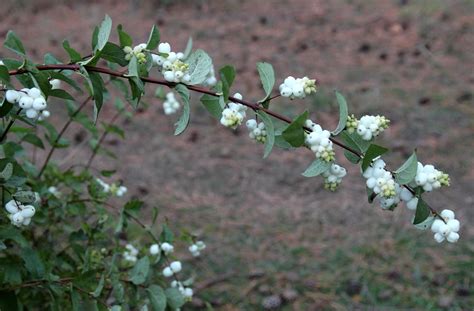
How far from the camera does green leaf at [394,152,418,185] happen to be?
1.02 metres

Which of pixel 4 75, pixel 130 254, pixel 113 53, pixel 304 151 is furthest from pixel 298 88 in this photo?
pixel 304 151

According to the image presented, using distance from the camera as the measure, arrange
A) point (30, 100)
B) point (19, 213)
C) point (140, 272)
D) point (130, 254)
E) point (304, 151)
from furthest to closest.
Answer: point (304, 151) → point (130, 254) → point (140, 272) → point (19, 213) → point (30, 100)

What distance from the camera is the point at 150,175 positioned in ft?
9.77

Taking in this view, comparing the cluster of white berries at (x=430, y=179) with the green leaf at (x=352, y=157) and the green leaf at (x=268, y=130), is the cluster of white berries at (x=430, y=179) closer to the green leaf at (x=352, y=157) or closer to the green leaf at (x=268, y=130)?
the green leaf at (x=352, y=157)

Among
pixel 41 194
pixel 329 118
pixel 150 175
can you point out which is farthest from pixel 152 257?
pixel 329 118

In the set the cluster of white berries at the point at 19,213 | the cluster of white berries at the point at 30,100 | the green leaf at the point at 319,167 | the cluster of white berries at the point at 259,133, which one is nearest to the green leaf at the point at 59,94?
the cluster of white berries at the point at 30,100

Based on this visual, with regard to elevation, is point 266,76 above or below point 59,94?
above

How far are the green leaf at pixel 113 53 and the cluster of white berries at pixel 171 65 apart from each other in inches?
2.1

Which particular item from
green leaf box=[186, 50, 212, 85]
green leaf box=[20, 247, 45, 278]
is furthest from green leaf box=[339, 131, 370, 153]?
green leaf box=[20, 247, 45, 278]

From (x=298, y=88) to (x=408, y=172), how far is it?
8.0 inches

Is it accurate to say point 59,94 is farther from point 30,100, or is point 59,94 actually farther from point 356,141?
point 356,141

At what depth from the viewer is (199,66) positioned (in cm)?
113

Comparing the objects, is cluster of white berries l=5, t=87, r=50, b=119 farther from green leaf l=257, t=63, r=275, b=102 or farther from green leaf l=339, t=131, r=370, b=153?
green leaf l=339, t=131, r=370, b=153

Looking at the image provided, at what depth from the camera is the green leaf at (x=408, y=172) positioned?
1019mm
